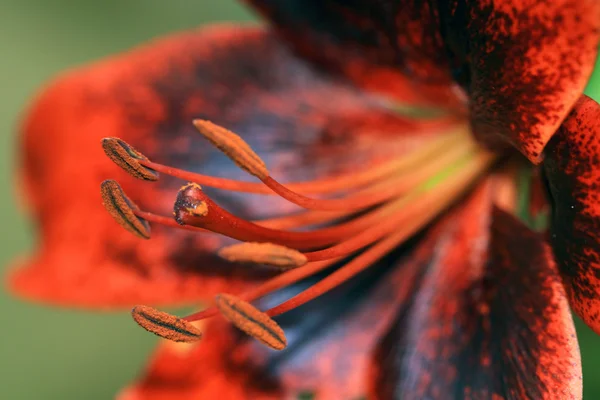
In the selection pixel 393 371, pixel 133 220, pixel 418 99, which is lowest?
pixel 393 371

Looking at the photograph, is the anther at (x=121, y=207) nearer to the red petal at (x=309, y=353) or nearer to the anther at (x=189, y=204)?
the anther at (x=189, y=204)

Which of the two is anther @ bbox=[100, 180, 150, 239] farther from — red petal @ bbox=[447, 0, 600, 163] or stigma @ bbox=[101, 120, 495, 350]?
red petal @ bbox=[447, 0, 600, 163]

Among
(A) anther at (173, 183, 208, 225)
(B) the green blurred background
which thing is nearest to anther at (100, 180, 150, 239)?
(A) anther at (173, 183, 208, 225)

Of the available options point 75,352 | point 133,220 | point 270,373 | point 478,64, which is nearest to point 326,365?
point 270,373

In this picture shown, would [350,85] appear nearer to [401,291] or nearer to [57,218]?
[401,291]

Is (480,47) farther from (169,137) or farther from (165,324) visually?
(169,137)

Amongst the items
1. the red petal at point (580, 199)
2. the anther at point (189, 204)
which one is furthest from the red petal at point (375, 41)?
the anther at point (189, 204)
